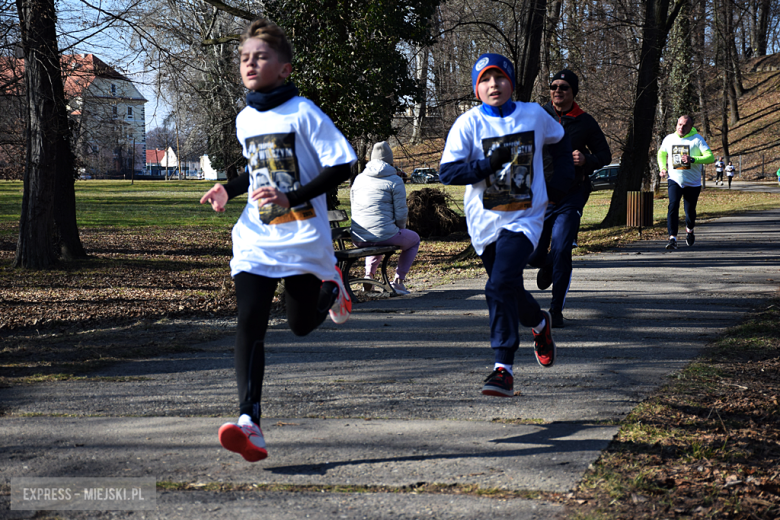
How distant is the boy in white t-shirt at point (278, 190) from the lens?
3383mm

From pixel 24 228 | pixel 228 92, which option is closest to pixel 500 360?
pixel 24 228

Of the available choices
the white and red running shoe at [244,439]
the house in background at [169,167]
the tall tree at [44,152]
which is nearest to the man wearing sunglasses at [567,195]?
the white and red running shoe at [244,439]

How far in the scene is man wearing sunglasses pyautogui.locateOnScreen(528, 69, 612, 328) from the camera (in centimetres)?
597

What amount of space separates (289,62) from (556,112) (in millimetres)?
3303

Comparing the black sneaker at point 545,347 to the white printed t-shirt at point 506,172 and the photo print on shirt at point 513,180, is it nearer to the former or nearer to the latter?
the white printed t-shirt at point 506,172

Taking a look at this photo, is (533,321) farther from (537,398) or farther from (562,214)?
(562,214)

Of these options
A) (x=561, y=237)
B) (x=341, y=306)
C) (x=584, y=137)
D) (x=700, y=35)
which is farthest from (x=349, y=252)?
(x=700, y=35)

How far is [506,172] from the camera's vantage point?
423 centimetres

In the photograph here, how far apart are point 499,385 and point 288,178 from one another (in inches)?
59.4

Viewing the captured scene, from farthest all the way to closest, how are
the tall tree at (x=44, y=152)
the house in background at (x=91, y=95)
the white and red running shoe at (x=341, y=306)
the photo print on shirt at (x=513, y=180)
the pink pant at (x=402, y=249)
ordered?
the house in background at (x=91, y=95) → the tall tree at (x=44, y=152) → the pink pant at (x=402, y=249) → the photo print on shirt at (x=513, y=180) → the white and red running shoe at (x=341, y=306)

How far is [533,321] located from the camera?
4.54 m

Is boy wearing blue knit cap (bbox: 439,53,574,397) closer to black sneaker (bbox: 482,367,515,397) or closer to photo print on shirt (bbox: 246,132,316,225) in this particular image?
black sneaker (bbox: 482,367,515,397)

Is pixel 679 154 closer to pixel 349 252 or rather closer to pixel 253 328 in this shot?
pixel 349 252

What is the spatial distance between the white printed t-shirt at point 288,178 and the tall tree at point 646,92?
49.3 ft
